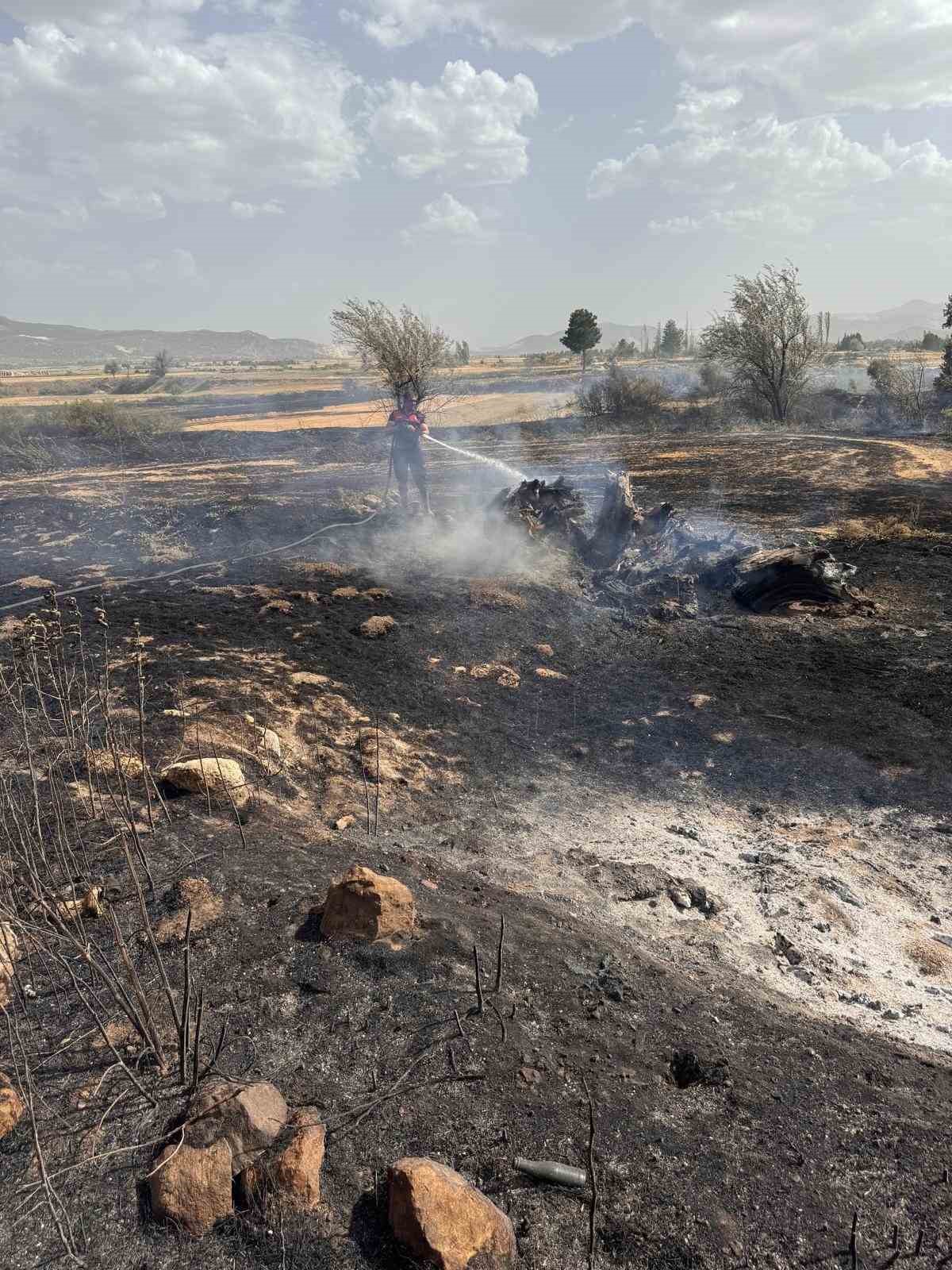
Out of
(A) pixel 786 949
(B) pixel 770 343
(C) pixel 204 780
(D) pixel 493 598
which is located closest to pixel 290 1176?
(C) pixel 204 780

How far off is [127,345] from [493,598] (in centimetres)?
16918

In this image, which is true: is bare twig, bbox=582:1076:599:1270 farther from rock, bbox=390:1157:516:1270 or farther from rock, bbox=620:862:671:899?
rock, bbox=620:862:671:899

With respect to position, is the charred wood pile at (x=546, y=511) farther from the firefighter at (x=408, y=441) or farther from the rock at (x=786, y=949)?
the rock at (x=786, y=949)

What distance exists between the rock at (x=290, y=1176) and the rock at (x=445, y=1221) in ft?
0.89

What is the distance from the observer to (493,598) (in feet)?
30.9

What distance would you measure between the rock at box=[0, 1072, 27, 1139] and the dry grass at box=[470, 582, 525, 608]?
23.5 ft

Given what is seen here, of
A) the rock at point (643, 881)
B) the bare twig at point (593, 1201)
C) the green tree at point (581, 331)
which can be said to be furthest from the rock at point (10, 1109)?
the green tree at point (581, 331)

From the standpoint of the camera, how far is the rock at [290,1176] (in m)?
2.34

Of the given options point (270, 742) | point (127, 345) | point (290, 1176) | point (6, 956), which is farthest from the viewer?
point (127, 345)

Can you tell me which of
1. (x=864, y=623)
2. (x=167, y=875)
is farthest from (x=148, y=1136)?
(x=864, y=623)

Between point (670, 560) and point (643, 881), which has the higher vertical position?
point (670, 560)

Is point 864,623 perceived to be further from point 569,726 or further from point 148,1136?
point 148,1136

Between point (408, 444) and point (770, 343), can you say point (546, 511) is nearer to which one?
point (408, 444)

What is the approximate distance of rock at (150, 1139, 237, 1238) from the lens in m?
2.29
